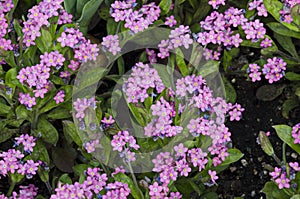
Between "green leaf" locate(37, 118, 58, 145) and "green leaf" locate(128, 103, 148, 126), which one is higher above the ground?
"green leaf" locate(128, 103, 148, 126)

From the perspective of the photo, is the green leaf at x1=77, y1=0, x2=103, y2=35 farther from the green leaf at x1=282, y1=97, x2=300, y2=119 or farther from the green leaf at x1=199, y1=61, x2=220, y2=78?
the green leaf at x1=282, y1=97, x2=300, y2=119

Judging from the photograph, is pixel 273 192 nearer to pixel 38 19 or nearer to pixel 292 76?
pixel 292 76

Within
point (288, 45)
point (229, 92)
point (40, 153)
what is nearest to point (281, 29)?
point (288, 45)

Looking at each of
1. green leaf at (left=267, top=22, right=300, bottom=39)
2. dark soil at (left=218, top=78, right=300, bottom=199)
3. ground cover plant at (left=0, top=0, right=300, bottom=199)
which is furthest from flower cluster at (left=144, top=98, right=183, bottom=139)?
green leaf at (left=267, top=22, right=300, bottom=39)

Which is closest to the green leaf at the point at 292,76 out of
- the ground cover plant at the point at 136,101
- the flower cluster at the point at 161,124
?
the ground cover plant at the point at 136,101

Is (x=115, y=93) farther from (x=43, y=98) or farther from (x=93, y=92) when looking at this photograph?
(x=43, y=98)

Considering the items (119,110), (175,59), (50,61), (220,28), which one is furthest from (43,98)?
(220,28)

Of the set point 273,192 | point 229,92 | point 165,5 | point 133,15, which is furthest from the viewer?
point 229,92

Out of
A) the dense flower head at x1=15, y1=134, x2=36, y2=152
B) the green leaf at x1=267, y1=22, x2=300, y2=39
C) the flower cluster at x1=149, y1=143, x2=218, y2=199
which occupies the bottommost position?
the flower cluster at x1=149, y1=143, x2=218, y2=199
